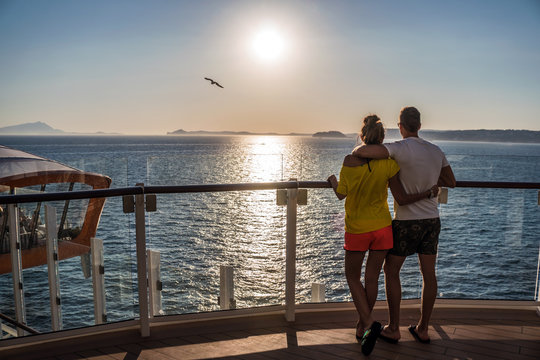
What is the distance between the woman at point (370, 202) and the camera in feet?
8.04

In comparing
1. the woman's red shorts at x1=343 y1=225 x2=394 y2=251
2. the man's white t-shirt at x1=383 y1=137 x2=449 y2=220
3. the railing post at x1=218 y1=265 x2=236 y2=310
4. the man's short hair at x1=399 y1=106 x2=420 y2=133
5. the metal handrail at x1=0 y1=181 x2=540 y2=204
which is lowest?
the railing post at x1=218 y1=265 x2=236 y2=310

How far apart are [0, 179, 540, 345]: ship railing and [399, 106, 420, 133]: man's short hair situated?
716mm

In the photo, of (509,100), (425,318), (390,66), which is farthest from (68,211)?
(509,100)

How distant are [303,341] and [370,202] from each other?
39.0 inches

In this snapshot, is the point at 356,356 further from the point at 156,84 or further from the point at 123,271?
the point at 156,84

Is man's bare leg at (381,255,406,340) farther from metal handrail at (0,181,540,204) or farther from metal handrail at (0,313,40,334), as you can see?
metal handrail at (0,313,40,334)

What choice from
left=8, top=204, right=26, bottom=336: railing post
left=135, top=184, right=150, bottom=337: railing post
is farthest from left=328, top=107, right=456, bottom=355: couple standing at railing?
left=8, top=204, right=26, bottom=336: railing post

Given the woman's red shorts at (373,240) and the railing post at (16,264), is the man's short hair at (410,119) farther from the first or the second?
the railing post at (16,264)

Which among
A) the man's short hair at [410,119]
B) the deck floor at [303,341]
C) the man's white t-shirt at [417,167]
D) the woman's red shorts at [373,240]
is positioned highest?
the man's short hair at [410,119]

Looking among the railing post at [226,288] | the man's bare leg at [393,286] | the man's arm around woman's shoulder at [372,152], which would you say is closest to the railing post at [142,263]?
the railing post at [226,288]

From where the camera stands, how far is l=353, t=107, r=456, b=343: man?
2.49m

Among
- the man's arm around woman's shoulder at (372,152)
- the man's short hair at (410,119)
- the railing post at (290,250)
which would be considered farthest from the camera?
the railing post at (290,250)

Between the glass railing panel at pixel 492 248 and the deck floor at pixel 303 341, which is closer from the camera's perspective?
the deck floor at pixel 303 341

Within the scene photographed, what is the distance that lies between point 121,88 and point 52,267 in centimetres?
9821
